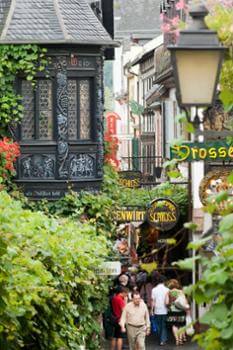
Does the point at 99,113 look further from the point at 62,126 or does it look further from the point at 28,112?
the point at 28,112

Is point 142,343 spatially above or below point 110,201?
below

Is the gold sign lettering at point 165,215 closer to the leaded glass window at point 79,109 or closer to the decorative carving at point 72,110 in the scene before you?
the leaded glass window at point 79,109

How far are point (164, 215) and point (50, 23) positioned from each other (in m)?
5.94

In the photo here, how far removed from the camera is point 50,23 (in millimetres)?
32500

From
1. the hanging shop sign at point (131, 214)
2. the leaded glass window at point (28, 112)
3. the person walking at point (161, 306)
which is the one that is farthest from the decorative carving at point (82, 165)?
the person walking at point (161, 306)

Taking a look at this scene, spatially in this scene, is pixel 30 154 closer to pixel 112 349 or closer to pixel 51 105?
pixel 51 105

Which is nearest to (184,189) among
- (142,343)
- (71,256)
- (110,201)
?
(110,201)

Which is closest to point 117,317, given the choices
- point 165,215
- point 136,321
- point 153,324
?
point 136,321

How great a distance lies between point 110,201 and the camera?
33375mm

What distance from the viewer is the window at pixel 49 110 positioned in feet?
105

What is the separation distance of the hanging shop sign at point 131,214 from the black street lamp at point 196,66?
24483 mm

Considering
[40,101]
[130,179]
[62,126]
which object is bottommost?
[130,179]

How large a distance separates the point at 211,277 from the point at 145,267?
0.59 meters

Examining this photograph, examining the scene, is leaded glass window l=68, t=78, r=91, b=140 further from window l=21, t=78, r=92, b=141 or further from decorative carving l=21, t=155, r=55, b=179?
decorative carving l=21, t=155, r=55, b=179
